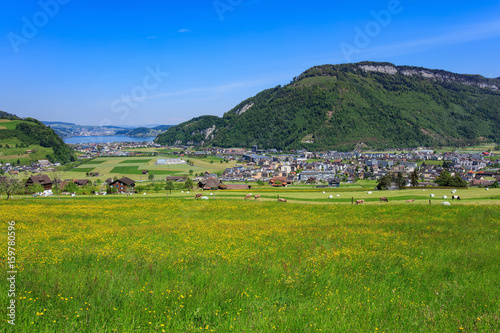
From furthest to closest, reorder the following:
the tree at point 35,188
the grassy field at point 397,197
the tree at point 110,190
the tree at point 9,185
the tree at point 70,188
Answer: the tree at point 70,188, the tree at point 110,190, the tree at point 35,188, the tree at point 9,185, the grassy field at point 397,197

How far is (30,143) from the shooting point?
505 ft

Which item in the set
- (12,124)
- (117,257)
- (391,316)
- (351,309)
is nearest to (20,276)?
(117,257)

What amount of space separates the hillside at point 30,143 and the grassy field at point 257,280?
148 meters

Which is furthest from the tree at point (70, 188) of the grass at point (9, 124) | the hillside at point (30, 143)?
the grass at point (9, 124)

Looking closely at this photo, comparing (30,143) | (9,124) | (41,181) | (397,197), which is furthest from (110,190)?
(9,124)

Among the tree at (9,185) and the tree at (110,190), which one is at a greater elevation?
the tree at (9,185)

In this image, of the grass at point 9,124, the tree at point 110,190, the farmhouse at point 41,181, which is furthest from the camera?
the grass at point 9,124

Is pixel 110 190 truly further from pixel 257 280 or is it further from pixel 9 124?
pixel 9 124

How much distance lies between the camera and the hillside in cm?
13425

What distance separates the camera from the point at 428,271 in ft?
31.1

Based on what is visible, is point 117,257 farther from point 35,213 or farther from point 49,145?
point 49,145

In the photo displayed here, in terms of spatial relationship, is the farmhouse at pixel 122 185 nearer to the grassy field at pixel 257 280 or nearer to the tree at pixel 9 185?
the tree at pixel 9 185

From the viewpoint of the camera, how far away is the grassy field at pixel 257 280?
585cm

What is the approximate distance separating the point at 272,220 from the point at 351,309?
13.8 m
